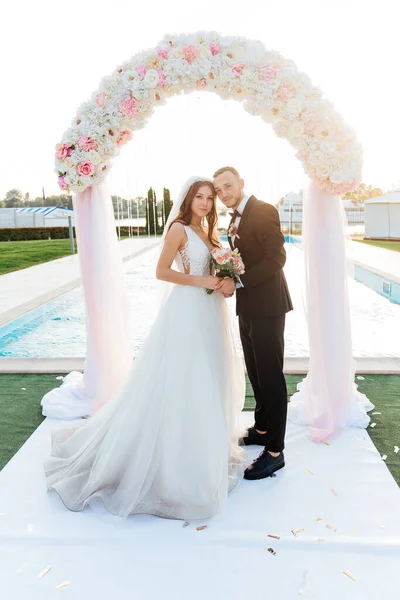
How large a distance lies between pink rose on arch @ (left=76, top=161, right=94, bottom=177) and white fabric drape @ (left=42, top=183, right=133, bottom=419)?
27cm

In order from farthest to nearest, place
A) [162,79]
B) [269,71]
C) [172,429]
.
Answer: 1. [162,79]
2. [269,71]
3. [172,429]

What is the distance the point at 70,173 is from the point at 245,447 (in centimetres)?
253

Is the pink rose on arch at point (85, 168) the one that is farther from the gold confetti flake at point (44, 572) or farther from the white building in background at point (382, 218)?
the white building in background at point (382, 218)

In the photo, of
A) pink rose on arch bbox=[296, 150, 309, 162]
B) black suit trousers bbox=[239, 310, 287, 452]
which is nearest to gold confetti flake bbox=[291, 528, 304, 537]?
black suit trousers bbox=[239, 310, 287, 452]

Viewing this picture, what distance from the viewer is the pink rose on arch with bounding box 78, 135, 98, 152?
361 cm

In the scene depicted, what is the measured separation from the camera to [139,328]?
26.3 ft

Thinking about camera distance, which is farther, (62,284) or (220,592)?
(62,284)

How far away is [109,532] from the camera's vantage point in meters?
2.69

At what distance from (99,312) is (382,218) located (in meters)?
21.6

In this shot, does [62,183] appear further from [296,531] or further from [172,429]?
[296,531]

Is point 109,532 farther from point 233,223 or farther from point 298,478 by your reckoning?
point 233,223

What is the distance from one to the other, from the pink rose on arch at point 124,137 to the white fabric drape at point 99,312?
1.30 feet

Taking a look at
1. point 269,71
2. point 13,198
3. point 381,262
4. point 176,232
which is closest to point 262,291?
point 176,232

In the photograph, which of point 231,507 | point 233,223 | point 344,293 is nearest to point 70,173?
point 233,223
